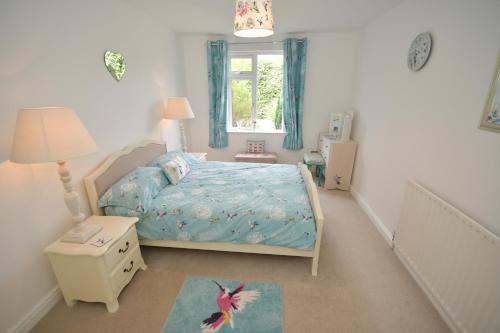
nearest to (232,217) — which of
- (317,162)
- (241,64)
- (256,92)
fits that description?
(317,162)

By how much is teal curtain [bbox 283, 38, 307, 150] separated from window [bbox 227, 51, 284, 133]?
0.76 ft

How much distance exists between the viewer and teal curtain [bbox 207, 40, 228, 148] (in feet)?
12.7

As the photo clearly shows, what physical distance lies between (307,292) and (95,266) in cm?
159

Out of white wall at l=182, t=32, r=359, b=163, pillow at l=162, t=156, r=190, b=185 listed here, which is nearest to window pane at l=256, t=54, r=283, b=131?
white wall at l=182, t=32, r=359, b=163

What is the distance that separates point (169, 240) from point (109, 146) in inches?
44.2

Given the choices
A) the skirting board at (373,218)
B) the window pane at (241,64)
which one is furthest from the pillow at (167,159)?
the skirting board at (373,218)

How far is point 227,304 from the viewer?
1.73 m

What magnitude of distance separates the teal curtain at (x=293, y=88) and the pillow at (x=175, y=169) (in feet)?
7.10

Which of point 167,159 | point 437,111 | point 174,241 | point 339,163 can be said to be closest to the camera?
point 437,111

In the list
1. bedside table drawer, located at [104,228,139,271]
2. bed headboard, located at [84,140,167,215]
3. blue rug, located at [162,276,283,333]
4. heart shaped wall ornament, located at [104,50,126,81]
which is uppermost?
heart shaped wall ornament, located at [104,50,126,81]

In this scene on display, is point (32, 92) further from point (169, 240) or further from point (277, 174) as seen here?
point (277, 174)

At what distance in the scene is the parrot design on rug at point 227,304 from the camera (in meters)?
1.58

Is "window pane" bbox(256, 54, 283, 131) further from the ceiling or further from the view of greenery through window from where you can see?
the ceiling

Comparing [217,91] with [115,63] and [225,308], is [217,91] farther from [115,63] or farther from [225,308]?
[225,308]
